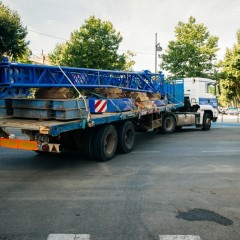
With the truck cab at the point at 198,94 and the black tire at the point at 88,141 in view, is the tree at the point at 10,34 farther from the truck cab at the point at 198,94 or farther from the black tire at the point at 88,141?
the black tire at the point at 88,141

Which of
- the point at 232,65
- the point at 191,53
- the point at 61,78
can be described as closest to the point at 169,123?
the point at 61,78

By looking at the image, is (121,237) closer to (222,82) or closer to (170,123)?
(170,123)

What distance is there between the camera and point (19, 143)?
657 centimetres

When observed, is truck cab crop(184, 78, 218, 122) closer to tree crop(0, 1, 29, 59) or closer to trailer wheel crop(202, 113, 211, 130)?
trailer wheel crop(202, 113, 211, 130)

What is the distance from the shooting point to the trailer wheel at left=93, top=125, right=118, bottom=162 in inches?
310

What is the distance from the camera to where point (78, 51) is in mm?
26547

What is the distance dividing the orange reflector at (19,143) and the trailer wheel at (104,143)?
73.7 inches

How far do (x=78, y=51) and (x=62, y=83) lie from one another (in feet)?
64.5

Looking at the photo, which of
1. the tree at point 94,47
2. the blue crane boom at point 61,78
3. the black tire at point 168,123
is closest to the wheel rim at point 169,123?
the black tire at point 168,123

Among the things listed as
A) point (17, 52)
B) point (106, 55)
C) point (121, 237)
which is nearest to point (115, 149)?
point (121, 237)

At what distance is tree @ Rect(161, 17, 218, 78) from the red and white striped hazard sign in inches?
915

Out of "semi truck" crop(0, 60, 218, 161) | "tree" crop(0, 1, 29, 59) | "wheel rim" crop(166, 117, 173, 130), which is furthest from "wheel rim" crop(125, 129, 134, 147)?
"tree" crop(0, 1, 29, 59)

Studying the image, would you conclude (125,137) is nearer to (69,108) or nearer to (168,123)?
(69,108)

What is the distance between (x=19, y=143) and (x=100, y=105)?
2.41m
